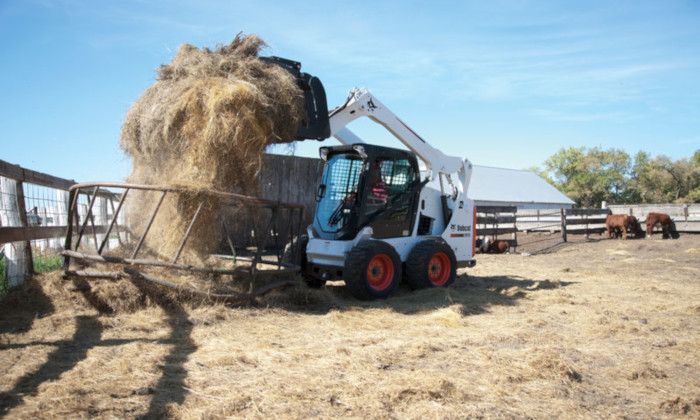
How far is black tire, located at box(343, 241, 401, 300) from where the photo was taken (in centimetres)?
652

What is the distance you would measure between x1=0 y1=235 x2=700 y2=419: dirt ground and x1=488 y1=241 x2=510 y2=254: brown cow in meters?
9.25

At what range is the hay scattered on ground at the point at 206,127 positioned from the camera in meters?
5.29

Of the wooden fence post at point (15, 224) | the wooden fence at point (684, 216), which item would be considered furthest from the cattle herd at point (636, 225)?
the wooden fence post at point (15, 224)

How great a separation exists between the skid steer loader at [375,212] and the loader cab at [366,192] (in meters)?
0.01

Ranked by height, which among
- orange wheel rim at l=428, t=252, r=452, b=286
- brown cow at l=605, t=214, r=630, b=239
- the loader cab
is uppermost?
the loader cab

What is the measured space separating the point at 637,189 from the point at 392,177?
6407 cm

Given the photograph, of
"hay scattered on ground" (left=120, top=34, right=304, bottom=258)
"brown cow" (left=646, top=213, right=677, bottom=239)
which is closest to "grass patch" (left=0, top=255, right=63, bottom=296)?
"hay scattered on ground" (left=120, top=34, right=304, bottom=258)

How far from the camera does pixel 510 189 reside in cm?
→ 3822

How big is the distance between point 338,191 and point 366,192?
Result: 0.60 meters

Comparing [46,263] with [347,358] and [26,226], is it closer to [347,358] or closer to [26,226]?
[26,226]

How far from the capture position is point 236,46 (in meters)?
6.23

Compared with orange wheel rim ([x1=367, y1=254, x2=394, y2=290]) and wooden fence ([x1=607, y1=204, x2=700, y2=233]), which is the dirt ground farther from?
wooden fence ([x1=607, y1=204, x2=700, y2=233])

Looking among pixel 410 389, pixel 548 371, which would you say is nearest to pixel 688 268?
pixel 548 371

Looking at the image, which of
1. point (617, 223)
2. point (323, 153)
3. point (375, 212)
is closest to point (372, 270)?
point (375, 212)
